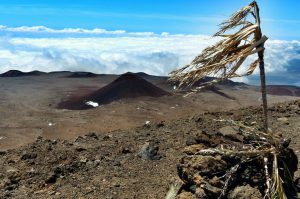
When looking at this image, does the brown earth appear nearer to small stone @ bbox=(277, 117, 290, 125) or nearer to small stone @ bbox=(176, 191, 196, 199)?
small stone @ bbox=(277, 117, 290, 125)

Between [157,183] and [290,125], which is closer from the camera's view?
[157,183]

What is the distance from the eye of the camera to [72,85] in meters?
59.8

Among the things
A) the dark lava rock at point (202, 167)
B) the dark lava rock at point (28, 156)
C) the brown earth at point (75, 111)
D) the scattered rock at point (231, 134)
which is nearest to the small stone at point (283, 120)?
the scattered rock at point (231, 134)

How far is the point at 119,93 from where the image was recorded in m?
43.2

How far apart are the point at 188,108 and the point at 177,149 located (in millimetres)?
29556

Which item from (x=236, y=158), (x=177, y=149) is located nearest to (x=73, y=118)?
(x=177, y=149)

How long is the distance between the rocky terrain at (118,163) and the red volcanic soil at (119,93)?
2823cm

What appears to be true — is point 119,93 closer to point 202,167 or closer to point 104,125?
point 104,125

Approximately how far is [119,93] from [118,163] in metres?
32.5

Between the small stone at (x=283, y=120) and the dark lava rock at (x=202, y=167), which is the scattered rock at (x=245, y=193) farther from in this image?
the small stone at (x=283, y=120)

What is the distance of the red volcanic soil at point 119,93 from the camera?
1672 inches

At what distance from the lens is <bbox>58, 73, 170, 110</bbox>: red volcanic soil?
4247cm

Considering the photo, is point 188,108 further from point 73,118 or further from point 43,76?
point 43,76

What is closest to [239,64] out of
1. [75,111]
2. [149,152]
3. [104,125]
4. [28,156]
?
[149,152]
